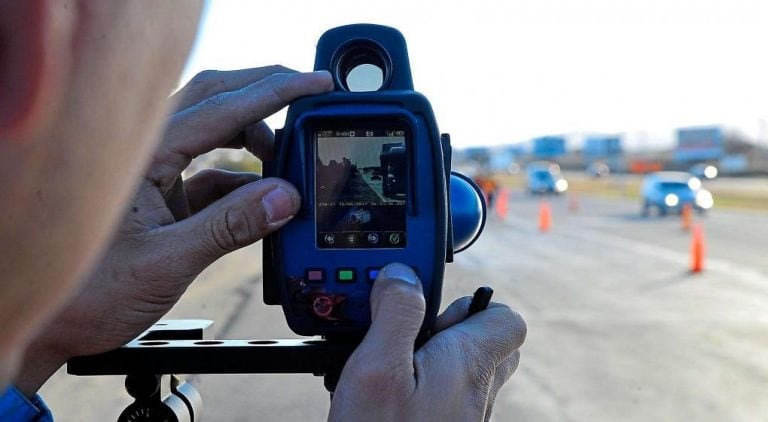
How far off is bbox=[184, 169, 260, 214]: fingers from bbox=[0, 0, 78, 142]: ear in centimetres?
113

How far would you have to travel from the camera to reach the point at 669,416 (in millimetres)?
4586

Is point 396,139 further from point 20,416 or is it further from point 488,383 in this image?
point 20,416

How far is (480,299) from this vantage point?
1.29 m

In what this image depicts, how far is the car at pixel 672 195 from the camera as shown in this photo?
24.7 meters

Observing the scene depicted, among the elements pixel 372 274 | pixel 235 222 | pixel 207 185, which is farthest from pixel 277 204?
pixel 207 185

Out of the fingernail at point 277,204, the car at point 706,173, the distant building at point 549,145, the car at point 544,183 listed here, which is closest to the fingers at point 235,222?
the fingernail at point 277,204

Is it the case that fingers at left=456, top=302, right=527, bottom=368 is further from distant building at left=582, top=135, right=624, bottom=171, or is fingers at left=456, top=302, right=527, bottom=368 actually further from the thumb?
distant building at left=582, top=135, right=624, bottom=171

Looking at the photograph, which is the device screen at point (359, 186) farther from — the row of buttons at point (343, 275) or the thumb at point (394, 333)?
the thumb at point (394, 333)

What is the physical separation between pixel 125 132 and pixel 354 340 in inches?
33.4

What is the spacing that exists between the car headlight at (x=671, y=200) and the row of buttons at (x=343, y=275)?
24.7m

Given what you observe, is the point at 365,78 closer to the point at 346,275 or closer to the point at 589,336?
the point at 346,275

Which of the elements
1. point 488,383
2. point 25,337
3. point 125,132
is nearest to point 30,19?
point 125,132

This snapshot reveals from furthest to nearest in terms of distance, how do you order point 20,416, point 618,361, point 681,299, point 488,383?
point 681,299 → point 618,361 → point 488,383 → point 20,416

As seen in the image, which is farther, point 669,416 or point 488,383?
point 669,416
